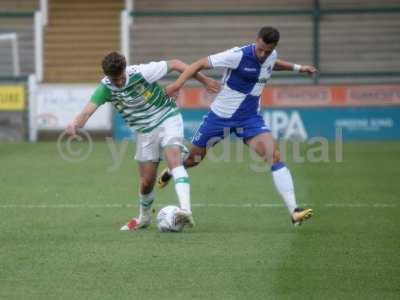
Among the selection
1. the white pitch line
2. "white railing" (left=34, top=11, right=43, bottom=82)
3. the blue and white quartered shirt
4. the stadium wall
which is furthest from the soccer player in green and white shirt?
A: "white railing" (left=34, top=11, right=43, bottom=82)

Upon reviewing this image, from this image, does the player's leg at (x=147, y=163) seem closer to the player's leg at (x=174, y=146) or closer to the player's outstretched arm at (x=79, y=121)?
the player's leg at (x=174, y=146)

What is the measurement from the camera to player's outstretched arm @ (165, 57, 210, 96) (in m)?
10.2

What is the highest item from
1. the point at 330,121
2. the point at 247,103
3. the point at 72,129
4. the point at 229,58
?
the point at 229,58

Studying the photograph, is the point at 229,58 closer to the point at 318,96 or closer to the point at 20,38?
the point at 318,96

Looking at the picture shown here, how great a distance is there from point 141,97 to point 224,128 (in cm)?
124

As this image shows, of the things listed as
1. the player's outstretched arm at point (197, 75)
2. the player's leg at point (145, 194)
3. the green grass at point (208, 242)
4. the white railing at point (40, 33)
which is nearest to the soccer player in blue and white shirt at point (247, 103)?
the player's outstretched arm at point (197, 75)

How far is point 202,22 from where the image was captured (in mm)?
26703

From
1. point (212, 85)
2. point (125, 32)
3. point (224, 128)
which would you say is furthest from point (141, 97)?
point (125, 32)

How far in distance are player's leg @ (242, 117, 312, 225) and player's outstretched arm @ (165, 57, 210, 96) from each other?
943 mm

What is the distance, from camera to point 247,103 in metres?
11.1

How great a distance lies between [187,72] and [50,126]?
13708 mm

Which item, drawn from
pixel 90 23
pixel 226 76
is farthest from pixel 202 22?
pixel 226 76

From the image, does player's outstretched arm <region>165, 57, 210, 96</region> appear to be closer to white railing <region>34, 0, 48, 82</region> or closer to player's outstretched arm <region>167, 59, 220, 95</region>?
player's outstretched arm <region>167, 59, 220, 95</region>

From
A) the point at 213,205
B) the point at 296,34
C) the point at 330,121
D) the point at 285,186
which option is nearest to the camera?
the point at 285,186
